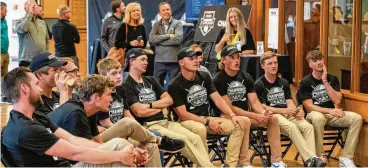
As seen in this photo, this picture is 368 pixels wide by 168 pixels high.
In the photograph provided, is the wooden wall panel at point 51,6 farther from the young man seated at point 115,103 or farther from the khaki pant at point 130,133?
the khaki pant at point 130,133

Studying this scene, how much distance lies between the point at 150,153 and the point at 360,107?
8.20 ft

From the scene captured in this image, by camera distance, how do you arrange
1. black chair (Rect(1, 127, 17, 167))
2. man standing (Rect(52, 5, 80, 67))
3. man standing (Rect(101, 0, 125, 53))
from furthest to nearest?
man standing (Rect(52, 5, 80, 67))
man standing (Rect(101, 0, 125, 53))
black chair (Rect(1, 127, 17, 167))

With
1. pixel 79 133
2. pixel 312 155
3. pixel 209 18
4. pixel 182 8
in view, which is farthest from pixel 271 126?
pixel 182 8

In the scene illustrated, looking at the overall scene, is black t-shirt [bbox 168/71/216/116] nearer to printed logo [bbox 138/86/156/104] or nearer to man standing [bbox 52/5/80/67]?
printed logo [bbox 138/86/156/104]

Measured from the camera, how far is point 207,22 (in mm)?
9227

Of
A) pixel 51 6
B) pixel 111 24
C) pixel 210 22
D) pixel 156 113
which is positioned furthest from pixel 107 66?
pixel 51 6

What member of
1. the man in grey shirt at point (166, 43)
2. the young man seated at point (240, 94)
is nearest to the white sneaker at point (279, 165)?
the young man seated at point (240, 94)

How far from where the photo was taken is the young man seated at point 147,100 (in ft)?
18.3

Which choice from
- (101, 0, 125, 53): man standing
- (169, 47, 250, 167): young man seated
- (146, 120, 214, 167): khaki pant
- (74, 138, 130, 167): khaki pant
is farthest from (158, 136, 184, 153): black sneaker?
(101, 0, 125, 53): man standing

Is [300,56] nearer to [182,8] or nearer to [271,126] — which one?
[271,126]

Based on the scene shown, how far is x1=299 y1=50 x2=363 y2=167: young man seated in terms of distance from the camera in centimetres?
627

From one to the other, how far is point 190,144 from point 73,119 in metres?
1.42

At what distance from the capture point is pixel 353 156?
643cm

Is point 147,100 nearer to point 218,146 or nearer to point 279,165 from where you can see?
point 218,146
